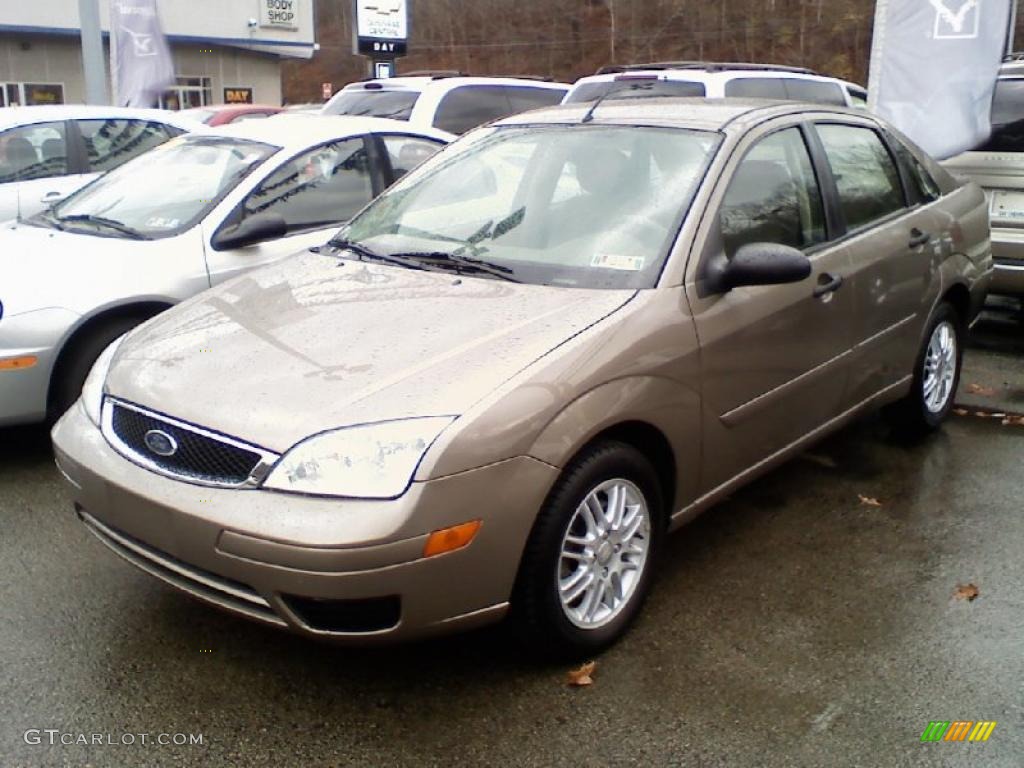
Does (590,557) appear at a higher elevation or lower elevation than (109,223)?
lower

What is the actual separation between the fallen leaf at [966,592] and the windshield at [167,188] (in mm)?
3921

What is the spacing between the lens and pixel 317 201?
5.79m

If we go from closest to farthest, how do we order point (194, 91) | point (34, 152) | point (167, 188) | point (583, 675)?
point (583, 675) < point (167, 188) < point (34, 152) < point (194, 91)

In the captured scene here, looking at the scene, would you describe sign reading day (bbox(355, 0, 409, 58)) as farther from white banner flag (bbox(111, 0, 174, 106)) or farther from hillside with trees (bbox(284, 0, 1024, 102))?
hillside with trees (bbox(284, 0, 1024, 102))

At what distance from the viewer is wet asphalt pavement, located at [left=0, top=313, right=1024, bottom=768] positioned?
2846 millimetres

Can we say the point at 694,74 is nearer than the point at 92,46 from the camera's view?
Yes

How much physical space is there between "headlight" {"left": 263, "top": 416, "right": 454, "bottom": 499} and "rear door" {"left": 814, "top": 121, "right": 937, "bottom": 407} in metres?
2.29

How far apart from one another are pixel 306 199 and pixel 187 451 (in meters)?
3.07

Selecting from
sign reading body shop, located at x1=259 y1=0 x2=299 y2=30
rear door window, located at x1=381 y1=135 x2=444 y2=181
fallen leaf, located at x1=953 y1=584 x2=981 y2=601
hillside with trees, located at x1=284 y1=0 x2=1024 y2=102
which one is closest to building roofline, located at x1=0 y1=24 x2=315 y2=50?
sign reading body shop, located at x1=259 y1=0 x2=299 y2=30

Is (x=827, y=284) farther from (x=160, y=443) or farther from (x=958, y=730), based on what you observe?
(x=160, y=443)

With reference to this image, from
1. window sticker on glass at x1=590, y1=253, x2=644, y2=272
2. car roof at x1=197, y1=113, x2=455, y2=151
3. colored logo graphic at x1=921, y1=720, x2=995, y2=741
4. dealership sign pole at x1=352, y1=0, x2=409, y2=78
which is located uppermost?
dealership sign pole at x1=352, y1=0, x2=409, y2=78

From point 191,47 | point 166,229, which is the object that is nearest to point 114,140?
point 166,229

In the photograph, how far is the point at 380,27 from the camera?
20078mm

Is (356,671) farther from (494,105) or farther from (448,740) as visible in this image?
(494,105)
